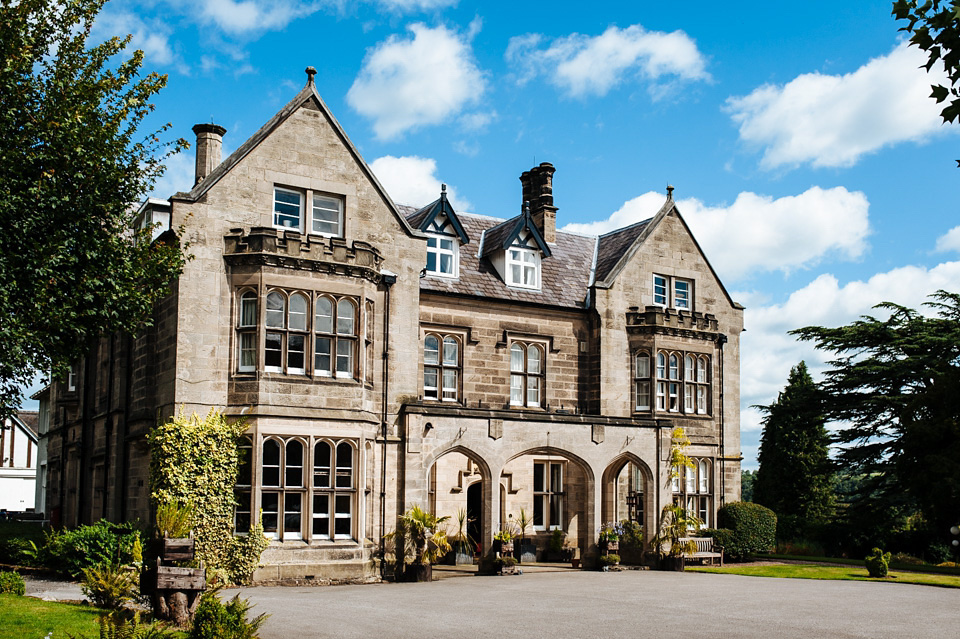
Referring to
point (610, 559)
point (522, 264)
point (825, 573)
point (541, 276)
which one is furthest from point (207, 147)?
point (825, 573)

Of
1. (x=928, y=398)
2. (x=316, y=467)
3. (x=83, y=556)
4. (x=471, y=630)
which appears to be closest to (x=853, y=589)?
(x=928, y=398)

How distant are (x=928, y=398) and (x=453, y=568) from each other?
1623cm

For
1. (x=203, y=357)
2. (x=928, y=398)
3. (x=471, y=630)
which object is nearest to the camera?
(x=471, y=630)

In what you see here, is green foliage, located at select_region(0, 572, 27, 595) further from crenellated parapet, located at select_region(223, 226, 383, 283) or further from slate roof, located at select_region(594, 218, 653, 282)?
slate roof, located at select_region(594, 218, 653, 282)

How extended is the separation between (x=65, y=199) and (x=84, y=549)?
307 inches

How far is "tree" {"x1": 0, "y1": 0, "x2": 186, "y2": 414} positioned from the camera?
62.5 ft

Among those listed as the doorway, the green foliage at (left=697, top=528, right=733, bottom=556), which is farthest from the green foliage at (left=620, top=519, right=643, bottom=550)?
the doorway

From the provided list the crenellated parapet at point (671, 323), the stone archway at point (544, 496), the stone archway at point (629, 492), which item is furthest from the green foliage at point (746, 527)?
the crenellated parapet at point (671, 323)

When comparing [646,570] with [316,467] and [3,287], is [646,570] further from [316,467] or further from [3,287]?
[3,287]

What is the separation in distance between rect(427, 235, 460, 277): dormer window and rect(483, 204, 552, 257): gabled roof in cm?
188

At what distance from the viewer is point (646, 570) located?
27.8 metres

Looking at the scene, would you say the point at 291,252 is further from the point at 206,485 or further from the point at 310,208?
the point at 206,485

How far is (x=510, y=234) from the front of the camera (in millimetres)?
30297

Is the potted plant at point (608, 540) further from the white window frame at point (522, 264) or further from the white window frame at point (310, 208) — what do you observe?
the white window frame at point (310, 208)
